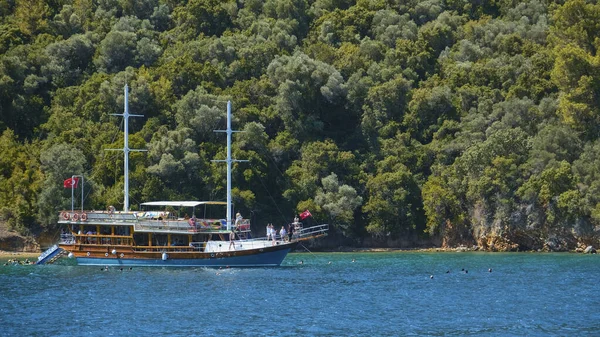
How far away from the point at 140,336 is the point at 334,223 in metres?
53.4

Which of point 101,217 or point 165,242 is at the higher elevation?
point 101,217

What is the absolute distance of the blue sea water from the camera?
1961 inches

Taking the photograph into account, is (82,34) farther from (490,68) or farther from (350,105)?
(490,68)

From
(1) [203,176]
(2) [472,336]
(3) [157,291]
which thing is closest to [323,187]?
(1) [203,176]

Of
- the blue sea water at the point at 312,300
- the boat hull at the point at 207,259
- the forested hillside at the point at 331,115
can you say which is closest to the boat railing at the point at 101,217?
the boat hull at the point at 207,259

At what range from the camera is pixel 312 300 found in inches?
2334

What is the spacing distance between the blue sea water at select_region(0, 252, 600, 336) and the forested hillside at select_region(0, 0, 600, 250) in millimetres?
14694

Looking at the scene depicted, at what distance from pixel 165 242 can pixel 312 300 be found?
22.7 meters

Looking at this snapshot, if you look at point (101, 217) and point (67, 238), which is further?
point (67, 238)

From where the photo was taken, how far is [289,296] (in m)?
60.9

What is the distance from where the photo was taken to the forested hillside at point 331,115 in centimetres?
9662

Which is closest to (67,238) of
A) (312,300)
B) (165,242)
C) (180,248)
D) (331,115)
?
(165,242)

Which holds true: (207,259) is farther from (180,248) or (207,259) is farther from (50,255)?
(50,255)

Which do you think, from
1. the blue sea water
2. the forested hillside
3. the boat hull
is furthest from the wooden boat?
the forested hillside
